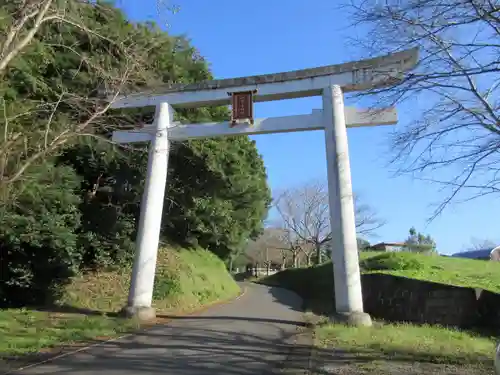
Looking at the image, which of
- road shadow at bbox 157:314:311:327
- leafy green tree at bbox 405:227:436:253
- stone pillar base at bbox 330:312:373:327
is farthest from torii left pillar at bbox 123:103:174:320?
leafy green tree at bbox 405:227:436:253

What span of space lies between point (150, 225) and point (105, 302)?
371 cm

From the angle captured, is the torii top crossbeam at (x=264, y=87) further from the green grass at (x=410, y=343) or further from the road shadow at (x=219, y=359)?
the road shadow at (x=219, y=359)

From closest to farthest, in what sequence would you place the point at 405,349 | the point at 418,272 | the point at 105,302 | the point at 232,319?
the point at 405,349 → the point at 232,319 → the point at 105,302 → the point at 418,272

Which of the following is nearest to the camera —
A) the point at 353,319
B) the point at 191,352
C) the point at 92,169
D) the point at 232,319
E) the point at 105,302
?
the point at 191,352

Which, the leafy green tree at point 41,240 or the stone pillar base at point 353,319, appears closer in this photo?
the stone pillar base at point 353,319

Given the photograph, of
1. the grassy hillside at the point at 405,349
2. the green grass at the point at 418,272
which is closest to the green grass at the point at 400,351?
the grassy hillside at the point at 405,349

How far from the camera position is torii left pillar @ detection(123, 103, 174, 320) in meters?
12.9

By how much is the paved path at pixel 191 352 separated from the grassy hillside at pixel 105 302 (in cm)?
117

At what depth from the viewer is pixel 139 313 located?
12.5 meters

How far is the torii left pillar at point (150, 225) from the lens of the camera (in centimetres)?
1289

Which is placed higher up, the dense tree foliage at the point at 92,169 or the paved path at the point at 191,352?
the dense tree foliage at the point at 92,169

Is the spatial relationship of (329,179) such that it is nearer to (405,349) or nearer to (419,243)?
(405,349)

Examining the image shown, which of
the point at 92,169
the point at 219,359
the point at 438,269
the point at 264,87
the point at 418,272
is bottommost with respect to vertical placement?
the point at 219,359

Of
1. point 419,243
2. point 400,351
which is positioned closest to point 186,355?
point 400,351
